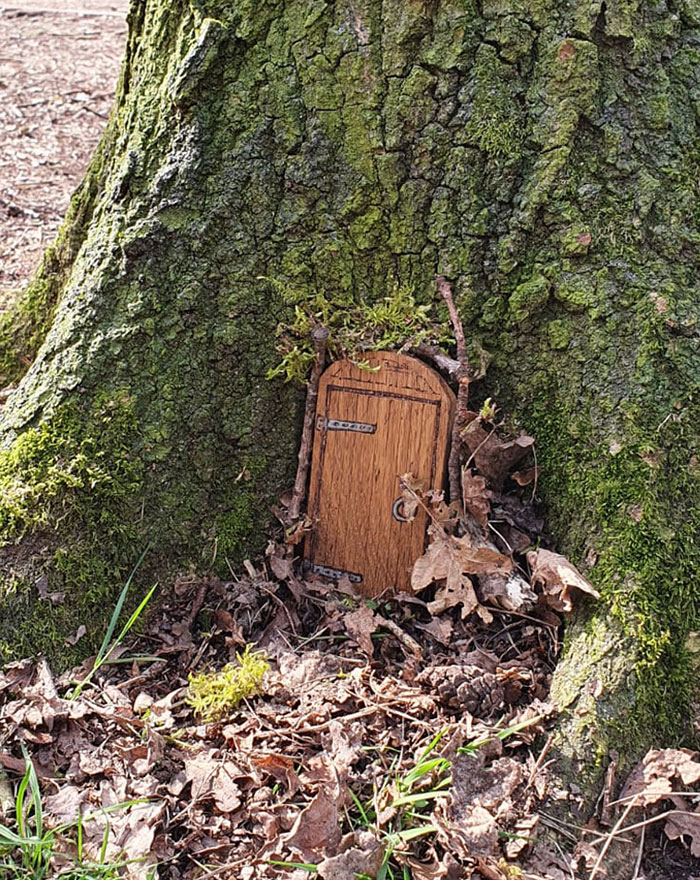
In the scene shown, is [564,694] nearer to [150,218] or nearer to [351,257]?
[351,257]

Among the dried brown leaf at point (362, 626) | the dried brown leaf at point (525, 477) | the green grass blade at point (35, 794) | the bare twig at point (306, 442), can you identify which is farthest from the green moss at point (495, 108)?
the green grass blade at point (35, 794)

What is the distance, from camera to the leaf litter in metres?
2.00

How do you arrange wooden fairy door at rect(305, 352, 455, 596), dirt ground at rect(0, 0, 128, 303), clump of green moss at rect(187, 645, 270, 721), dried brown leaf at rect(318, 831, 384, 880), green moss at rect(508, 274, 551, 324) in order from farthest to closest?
dirt ground at rect(0, 0, 128, 303)
wooden fairy door at rect(305, 352, 455, 596)
green moss at rect(508, 274, 551, 324)
clump of green moss at rect(187, 645, 270, 721)
dried brown leaf at rect(318, 831, 384, 880)

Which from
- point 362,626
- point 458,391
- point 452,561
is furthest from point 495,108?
point 362,626

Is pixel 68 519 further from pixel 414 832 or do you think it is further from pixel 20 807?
pixel 414 832

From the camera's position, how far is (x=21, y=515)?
2.56 metres

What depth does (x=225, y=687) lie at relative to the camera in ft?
7.74

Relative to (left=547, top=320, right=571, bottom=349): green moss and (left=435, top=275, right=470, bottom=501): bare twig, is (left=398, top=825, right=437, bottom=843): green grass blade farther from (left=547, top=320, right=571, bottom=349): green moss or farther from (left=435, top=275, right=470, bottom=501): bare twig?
(left=547, top=320, right=571, bottom=349): green moss

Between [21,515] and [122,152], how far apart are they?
140 cm

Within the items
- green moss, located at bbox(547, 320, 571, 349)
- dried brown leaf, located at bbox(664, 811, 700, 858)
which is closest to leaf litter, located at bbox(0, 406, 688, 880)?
dried brown leaf, located at bbox(664, 811, 700, 858)

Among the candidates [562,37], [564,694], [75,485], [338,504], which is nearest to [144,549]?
[75,485]

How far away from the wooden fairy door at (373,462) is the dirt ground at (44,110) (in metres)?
2.45

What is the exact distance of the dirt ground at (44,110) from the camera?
17.0ft

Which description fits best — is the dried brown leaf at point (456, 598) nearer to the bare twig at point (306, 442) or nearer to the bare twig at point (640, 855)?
the bare twig at point (306, 442)
